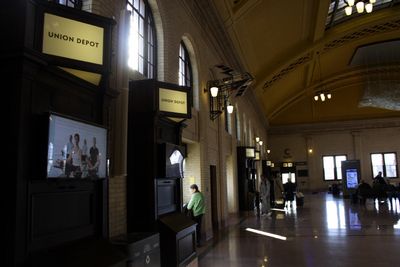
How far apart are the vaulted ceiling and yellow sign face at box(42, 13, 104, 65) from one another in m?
7.86

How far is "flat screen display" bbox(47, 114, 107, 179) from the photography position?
3014 millimetres

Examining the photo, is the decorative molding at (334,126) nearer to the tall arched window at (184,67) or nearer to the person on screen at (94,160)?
the tall arched window at (184,67)

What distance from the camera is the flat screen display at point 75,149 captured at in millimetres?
3014

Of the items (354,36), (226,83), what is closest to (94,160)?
(226,83)

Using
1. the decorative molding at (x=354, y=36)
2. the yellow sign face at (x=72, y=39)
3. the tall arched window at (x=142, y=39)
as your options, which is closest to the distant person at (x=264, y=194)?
the decorative molding at (x=354, y=36)

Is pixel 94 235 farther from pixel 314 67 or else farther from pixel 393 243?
pixel 314 67

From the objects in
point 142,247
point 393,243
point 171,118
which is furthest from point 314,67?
point 142,247

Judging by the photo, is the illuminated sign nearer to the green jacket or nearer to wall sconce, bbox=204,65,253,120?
wall sconce, bbox=204,65,253,120

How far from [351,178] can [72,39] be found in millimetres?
21824

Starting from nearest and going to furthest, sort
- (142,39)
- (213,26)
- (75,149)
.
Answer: (75,149), (142,39), (213,26)

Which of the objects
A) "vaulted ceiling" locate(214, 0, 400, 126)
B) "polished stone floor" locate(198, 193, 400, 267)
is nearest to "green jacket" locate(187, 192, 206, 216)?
"polished stone floor" locate(198, 193, 400, 267)

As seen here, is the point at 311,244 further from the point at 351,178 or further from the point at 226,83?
the point at 351,178

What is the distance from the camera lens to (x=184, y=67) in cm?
977

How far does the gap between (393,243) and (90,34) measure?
7766mm
